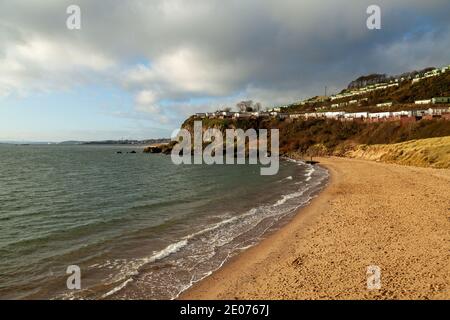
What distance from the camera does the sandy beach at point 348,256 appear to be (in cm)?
1384

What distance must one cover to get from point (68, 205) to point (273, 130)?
95770 millimetres

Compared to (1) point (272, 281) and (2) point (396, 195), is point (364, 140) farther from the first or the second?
(1) point (272, 281)

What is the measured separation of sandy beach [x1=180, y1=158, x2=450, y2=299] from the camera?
13.8m

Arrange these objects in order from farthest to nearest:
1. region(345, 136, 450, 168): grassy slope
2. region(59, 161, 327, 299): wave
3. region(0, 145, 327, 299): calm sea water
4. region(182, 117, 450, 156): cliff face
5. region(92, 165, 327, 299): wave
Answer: region(182, 117, 450, 156): cliff face → region(345, 136, 450, 168): grassy slope → region(92, 165, 327, 299): wave → region(0, 145, 327, 299): calm sea water → region(59, 161, 327, 299): wave

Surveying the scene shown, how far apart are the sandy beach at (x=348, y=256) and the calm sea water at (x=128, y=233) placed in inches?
63.2

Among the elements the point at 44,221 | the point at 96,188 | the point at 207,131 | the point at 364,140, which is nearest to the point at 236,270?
the point at 44,221

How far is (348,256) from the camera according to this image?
17438mm

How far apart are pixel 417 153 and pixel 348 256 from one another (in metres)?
46.8

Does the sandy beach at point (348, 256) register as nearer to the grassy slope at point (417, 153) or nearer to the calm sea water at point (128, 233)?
the calm sea water at point (128, 233)

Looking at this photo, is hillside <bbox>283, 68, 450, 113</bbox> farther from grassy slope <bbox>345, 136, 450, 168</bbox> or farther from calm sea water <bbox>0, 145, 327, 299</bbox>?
calm sea water <bbox>0, 145, 327, 299</bbox>

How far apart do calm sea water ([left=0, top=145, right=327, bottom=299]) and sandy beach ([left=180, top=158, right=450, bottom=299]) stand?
5.27ft

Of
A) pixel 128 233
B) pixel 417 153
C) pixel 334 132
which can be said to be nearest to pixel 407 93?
pixel 334 132

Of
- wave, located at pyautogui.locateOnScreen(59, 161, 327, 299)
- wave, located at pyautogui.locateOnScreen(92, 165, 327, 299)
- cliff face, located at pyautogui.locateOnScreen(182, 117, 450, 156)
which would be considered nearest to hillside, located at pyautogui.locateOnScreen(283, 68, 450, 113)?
cliff face, located at pyautogui.locateOnScreen(182, 117, 450, 156)

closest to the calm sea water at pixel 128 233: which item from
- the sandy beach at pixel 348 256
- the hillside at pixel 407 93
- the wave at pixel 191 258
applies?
the wave at pixel 191 258
